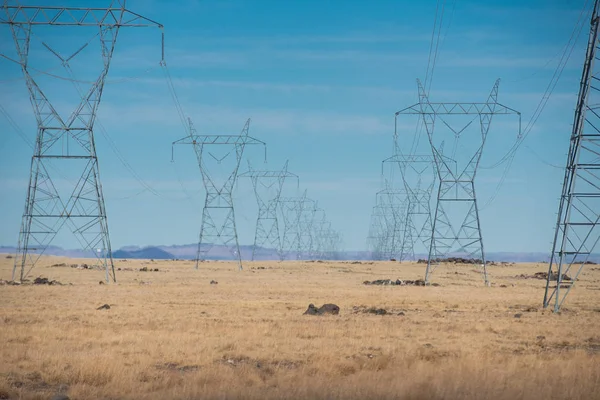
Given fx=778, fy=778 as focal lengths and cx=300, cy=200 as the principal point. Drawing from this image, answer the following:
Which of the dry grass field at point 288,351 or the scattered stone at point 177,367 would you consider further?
the scattered stone at point 177,367

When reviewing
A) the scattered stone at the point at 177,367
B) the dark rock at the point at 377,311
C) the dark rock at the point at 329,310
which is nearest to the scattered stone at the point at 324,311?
the dark rock at the point at 329,310

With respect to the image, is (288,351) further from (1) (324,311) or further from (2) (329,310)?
(2) (329,310)

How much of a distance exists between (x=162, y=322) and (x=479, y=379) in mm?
16835

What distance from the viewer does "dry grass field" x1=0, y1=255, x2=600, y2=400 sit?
1847 cm

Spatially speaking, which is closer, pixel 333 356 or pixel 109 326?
pixel 333 356

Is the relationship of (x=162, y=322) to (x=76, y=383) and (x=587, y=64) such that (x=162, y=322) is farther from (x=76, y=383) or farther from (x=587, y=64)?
(x=587, y=64)

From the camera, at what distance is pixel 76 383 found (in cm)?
1962

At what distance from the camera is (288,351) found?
2495cm

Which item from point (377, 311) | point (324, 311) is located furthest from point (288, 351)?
point (377, 311)

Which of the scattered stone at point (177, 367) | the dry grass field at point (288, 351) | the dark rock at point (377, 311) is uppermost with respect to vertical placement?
the dark rock at point (377, 311)

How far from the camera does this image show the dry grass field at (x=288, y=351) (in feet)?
60.6

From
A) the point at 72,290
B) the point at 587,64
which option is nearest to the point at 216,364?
the point at 587,64

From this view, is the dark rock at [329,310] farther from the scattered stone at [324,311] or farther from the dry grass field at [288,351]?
the dry grass field at [288,351]

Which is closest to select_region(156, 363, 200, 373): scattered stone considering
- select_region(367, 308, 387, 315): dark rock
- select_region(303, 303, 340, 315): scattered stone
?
select_region(303, 303, 340, 315): scattered stone
